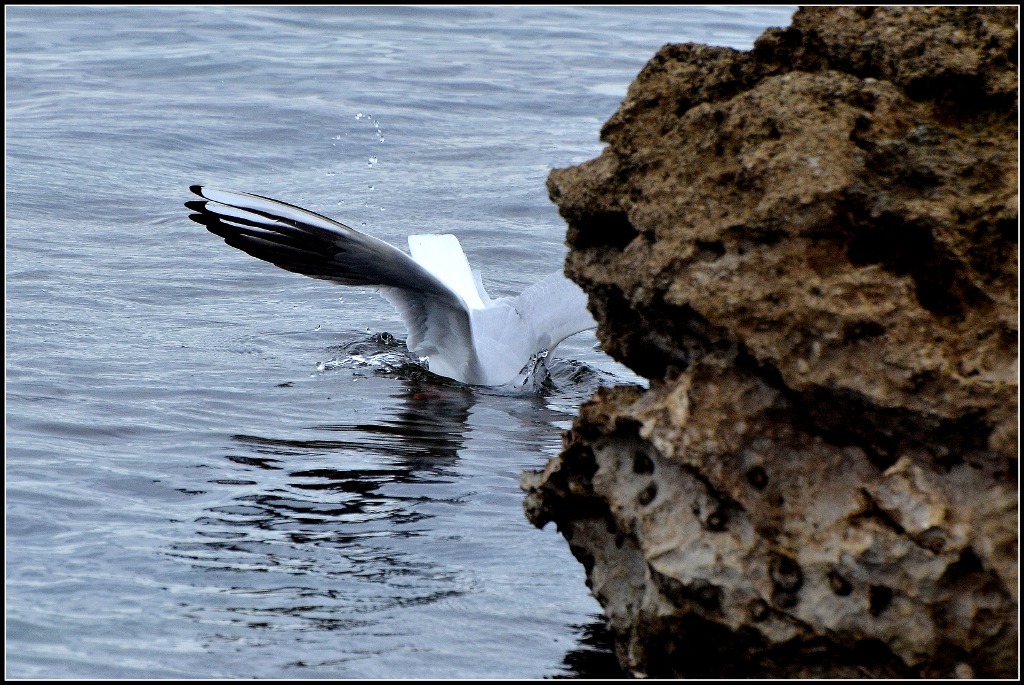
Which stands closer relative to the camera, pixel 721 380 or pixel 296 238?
pixel 721 380

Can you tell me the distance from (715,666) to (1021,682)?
662 millimetres

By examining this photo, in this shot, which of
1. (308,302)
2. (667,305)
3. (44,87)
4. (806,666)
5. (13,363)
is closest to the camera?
(806,666)

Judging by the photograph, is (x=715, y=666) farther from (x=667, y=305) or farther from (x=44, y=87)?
(x=44, y=87)

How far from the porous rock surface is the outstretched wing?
3523mm

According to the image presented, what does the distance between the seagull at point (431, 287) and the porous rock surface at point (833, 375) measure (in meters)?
3.55

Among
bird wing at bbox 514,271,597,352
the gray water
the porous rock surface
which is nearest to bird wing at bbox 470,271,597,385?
bird wing at bbox 514,271,597,352

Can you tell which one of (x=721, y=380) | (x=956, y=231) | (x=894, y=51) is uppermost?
(x=894, y=51)

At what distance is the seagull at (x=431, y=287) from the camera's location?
681 cm

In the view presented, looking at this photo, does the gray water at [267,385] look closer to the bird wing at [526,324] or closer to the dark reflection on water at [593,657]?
the dark reflection on water at [593,657]

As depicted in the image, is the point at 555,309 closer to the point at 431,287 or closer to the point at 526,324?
the point at 526,324

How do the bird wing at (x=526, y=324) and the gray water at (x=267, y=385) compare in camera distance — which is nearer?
the gray water at (x=267, y=385)

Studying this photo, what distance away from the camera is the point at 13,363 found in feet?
22.3

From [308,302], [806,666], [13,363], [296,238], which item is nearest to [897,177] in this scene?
[806,666]

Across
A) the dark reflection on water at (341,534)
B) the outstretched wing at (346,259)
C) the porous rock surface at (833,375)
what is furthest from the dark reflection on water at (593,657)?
the outstretched wing at (346,259)
